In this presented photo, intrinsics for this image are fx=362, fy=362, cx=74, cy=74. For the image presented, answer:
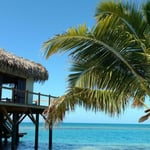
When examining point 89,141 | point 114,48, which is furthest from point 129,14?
point 89,141

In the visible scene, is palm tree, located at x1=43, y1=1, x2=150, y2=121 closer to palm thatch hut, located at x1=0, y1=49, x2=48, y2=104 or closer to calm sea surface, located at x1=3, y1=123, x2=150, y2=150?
calm sea surface, located at x1=3, y1=123, x2=150, y2=150

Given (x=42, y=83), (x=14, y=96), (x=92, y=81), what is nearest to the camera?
(x=92, y=81)

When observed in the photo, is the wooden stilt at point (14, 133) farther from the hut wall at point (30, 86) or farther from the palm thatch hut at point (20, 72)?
the hut wall at point (30, 86)

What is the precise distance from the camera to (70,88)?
22.2 ft

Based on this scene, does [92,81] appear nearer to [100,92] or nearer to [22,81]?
[100,92]

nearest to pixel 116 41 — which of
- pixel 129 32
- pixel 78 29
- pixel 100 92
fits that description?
pixel 129 32

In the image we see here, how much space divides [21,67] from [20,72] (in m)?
0.25

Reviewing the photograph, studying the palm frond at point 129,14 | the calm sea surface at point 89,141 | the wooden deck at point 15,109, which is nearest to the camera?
the palm frond at point 129,14

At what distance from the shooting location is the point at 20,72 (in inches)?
685

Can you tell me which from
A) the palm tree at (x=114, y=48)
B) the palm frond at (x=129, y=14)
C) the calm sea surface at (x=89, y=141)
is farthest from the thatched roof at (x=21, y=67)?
the palm frond at (x=129, y=14)

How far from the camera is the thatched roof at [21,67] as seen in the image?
53.1 ft

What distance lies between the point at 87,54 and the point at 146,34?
1.02 m

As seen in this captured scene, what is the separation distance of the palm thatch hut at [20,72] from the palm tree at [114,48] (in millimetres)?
10297

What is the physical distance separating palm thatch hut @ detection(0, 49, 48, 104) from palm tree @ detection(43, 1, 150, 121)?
10297 millimetres
